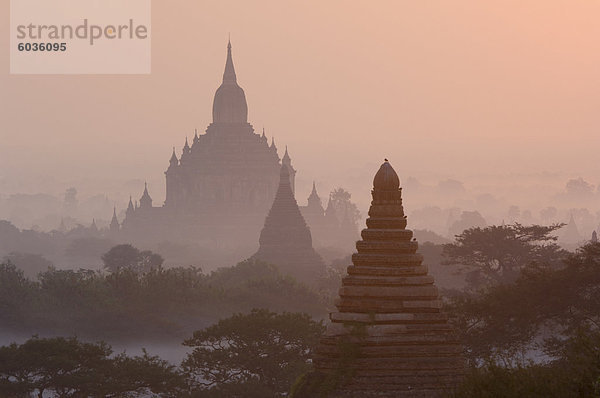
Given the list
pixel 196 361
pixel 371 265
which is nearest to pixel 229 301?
pixel 196 361

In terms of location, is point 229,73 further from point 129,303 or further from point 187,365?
point 187,365

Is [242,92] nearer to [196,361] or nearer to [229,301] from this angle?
[229,301]

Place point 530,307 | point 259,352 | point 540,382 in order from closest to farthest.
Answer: point 540,382, point 530,307, point 259,352

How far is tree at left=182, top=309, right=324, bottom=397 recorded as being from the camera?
47688mm

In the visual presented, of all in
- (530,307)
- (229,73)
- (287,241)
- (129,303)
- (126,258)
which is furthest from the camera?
(229,73)

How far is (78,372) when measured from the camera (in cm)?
4700

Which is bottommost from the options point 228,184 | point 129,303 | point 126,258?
point 129,303

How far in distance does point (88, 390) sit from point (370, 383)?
18.6 meters

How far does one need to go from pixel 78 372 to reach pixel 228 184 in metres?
128

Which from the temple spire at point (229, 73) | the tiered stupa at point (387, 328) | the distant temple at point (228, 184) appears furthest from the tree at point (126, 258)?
the tiered stupa at point (387, 328)

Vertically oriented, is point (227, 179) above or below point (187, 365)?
above

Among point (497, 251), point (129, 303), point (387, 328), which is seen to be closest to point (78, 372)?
point (387, 328)

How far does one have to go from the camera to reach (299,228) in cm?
11944

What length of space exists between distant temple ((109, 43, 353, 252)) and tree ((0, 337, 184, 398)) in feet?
401
